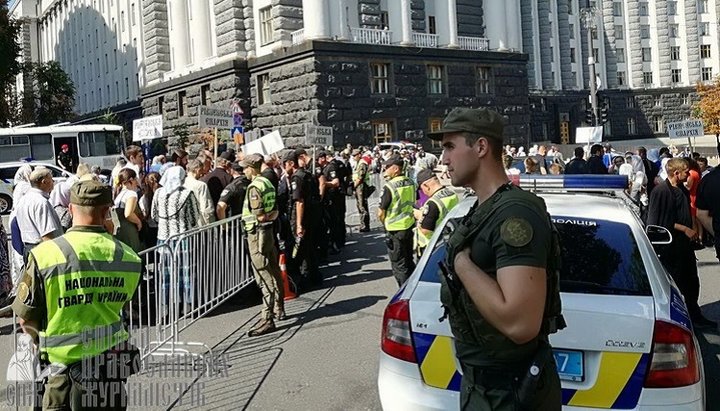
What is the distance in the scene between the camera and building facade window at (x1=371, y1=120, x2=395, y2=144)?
30953 mm

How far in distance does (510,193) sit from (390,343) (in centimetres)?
175

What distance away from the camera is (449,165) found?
255cm

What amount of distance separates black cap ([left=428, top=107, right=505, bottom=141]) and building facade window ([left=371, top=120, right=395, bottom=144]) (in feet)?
93.1

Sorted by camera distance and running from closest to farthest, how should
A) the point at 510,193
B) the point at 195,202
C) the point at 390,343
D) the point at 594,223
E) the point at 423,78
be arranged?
the point at 510,193 → the point at 390,343 → the point at 594,223 → the point at 195,202 → the point at 423,78

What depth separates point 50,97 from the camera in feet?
171

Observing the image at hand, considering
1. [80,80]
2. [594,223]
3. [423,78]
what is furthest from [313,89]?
[80,80]

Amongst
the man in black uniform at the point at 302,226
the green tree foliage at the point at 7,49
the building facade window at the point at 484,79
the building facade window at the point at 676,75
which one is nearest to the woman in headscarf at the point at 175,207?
the man in black uniform at the point at 302,226

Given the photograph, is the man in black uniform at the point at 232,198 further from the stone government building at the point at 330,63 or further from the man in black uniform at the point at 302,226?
the stone government building at the point at 330,63

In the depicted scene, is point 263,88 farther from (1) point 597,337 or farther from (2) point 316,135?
(1) point 597,337

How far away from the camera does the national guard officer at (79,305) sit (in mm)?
3377

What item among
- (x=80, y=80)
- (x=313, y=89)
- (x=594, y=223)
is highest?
(x=80, y=80)

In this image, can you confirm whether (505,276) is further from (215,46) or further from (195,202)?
(215,46)

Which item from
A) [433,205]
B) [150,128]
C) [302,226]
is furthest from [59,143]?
[433,205]

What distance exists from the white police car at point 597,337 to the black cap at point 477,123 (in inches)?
55.2
